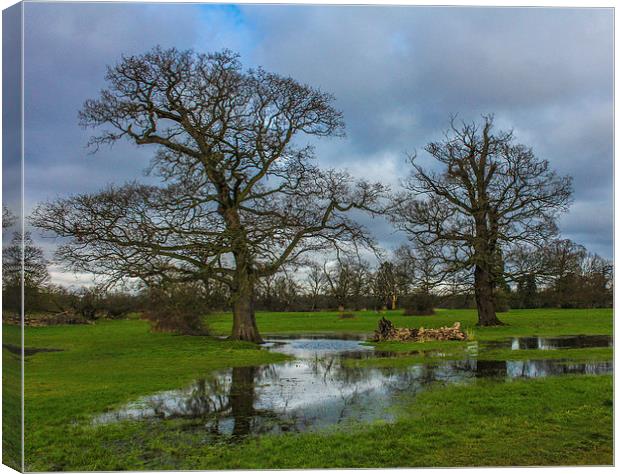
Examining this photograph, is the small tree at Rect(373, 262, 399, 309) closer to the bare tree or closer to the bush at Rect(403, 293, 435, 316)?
the bare tree

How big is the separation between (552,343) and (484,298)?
15.9 ft

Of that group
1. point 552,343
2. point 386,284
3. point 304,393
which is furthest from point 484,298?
point 304,393

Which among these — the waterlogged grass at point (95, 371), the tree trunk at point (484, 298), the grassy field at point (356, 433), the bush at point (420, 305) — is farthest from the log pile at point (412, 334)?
the grassy field at point (356, 433)

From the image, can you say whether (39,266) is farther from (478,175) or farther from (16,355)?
(478,175)

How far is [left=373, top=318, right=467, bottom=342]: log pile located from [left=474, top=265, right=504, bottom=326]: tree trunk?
334cm

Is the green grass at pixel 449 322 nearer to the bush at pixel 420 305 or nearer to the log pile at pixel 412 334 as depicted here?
the bush at pixel 420 305

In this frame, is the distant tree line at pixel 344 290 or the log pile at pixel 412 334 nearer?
the distant tree line at pixel 344 290

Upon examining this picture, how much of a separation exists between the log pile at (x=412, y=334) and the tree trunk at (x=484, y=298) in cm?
334

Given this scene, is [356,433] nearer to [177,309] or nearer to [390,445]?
[390,445]

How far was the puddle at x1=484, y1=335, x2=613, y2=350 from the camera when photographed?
1941 cm

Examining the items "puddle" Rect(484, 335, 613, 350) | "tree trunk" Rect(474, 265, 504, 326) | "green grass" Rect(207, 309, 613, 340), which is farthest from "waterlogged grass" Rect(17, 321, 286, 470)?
"tree trunk" Rect(474, 265, 504, 326)

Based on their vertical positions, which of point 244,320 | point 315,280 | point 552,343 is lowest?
point 552,343

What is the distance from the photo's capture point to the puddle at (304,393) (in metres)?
10.3

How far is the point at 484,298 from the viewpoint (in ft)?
82.6
